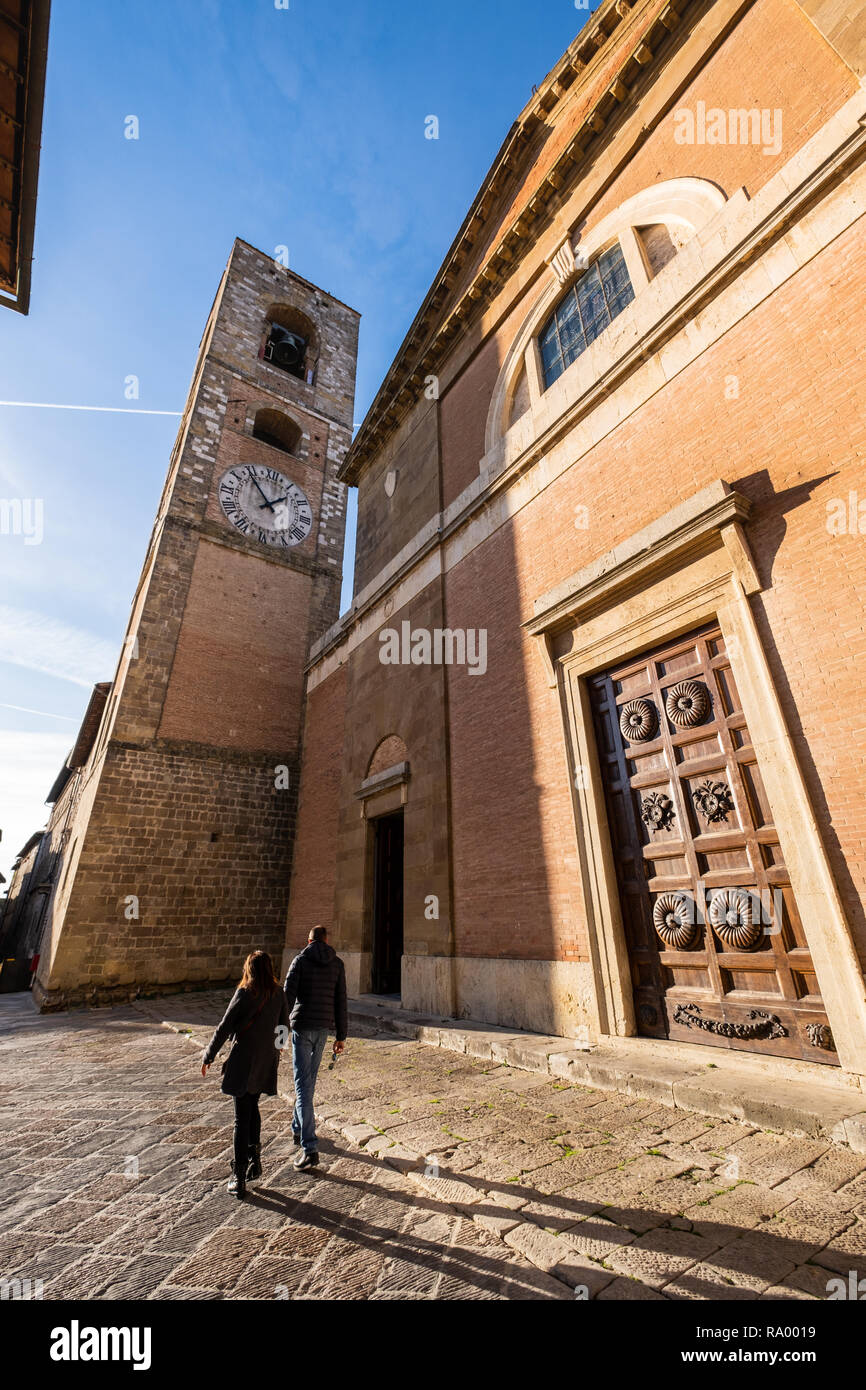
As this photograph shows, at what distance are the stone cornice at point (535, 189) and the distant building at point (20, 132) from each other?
7.18m

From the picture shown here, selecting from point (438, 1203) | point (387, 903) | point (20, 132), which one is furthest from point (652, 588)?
point (387, 903)

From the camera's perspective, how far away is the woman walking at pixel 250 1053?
3068 millimetres

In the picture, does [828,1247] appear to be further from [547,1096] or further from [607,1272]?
[547,1096]

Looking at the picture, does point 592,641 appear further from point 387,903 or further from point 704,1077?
point 387,903

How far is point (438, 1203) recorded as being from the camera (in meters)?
2.78

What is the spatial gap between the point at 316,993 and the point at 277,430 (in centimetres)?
1828

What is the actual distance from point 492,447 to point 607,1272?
9228 mm

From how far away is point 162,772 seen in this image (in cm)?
1250

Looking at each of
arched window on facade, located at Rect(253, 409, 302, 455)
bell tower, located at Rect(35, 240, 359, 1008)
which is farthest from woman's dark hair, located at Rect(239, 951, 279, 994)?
arched window on facade, located at Rect(253, 409, 302, 455)

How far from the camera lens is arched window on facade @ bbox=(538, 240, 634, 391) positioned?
7.59 m

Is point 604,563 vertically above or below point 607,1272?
above

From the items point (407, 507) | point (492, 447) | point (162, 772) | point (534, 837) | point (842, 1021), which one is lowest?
point (842, 1021)

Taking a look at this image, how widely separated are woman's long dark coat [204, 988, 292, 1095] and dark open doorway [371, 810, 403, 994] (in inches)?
248

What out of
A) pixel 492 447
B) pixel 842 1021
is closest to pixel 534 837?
pixel 842 1021
